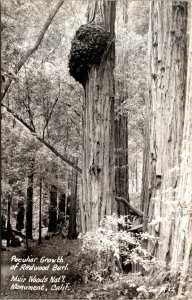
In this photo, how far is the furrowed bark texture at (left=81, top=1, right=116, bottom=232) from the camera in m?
5.14

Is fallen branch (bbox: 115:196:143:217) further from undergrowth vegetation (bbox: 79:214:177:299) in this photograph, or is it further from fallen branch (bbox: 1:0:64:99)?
fallen branch (bbox: 1:0:64:99)

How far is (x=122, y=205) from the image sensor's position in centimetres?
512

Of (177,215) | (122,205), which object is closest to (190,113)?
(177,215)

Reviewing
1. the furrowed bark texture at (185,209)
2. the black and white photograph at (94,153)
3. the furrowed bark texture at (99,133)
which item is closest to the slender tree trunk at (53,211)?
the black and white photograph at (94,153)

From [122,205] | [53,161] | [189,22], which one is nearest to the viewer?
[189,22]

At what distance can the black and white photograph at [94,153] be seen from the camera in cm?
428

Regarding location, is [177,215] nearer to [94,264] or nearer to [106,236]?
[106,236]

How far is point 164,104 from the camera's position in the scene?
15.0 feet

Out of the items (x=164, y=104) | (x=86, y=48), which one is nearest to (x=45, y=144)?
(x=86, y=48)

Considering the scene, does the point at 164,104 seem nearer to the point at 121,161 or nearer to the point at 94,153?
the point at 94,153

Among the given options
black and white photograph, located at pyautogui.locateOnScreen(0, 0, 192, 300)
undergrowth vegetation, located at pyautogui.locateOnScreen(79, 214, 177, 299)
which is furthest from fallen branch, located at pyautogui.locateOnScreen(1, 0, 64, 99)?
undergrowth vegetation, located at pyautogui.locateOnScreen(79, 214, 177, 299)

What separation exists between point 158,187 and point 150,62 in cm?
153

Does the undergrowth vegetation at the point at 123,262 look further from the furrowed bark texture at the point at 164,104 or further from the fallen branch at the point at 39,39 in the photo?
the fallen branch at the point at 39,39

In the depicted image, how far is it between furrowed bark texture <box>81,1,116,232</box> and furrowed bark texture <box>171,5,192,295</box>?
1071 millimetres
